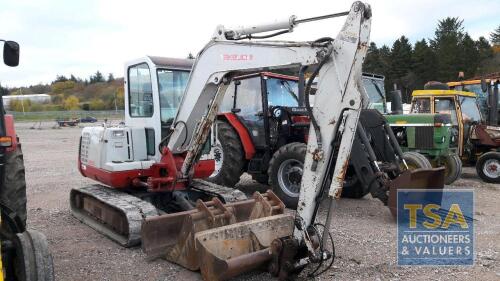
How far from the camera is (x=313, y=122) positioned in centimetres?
430

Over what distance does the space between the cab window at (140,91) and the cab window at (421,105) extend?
23.9ft

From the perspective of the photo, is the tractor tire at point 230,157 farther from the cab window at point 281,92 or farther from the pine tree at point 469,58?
the pine tree at point 469,58

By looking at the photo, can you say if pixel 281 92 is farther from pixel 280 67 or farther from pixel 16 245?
pixel 16 245

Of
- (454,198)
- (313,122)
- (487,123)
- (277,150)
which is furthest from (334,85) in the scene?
(487,123)

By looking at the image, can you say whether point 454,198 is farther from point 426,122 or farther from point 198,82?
point 198,82

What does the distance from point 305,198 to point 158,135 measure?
2875mm

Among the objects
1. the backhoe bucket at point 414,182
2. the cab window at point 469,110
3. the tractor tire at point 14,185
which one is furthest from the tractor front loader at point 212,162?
the cab window at point 469,110

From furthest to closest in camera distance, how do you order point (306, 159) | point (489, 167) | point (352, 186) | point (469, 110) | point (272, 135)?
point (469, 110) < point (489, 167) < point (272, 135) < point (352, 186) < point (306, 159)

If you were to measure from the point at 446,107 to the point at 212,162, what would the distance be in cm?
680

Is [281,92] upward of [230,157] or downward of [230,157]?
upward

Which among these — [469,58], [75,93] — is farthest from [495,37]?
[75,93]

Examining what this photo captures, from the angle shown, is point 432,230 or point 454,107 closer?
point 432,230

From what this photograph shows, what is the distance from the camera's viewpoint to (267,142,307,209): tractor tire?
728 centimetres

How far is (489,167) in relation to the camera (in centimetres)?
1047
